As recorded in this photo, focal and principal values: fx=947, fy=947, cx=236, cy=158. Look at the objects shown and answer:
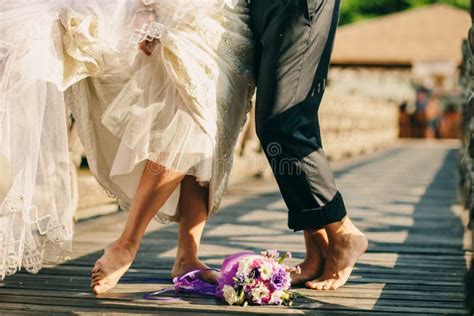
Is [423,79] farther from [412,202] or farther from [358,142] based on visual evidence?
[412,202]

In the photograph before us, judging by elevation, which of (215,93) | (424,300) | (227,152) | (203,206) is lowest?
(424,300)

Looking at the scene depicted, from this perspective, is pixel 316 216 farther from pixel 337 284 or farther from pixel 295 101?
pixel 295 101

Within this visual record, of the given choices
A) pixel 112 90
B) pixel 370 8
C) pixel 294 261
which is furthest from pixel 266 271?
pixel 370 8

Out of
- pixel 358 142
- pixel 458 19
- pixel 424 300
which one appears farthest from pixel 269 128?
pixel 458 19

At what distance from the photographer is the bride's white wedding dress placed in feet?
9.84

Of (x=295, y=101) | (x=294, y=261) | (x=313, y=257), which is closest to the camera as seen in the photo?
(x=295, y=101)

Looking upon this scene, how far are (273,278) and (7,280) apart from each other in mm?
1033

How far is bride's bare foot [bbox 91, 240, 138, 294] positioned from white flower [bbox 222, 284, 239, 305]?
418mm

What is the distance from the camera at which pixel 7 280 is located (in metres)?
3.40

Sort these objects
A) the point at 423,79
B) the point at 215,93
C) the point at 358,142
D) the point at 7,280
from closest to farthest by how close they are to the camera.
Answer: the point at 215,93
the point at 7,280
the point at 358,142
the point at 423,79

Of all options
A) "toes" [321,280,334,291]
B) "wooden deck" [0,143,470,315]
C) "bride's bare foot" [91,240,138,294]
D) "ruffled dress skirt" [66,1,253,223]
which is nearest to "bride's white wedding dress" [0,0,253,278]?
"ruffled dress skirt" [66,1,253,223]

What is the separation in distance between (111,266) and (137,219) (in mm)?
181

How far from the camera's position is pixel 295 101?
314 centimetres

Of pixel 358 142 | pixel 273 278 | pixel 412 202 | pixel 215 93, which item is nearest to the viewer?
pixel 273 278
